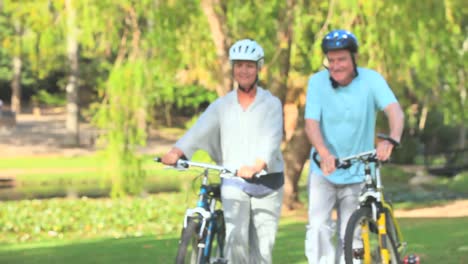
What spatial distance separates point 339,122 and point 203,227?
3.54 ft

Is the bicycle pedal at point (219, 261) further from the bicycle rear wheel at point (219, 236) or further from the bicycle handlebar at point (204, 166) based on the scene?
the bicycle handlebar at point (204, 166)

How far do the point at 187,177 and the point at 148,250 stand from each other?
67.6 feet

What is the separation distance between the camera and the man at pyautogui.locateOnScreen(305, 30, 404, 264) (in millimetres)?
6551

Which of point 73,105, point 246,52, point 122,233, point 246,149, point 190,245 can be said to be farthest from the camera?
point 73,105

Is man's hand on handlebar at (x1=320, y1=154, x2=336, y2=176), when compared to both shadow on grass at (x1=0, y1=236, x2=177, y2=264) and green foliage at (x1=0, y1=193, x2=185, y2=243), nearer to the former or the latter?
shadow on grass at (x1=0, y1=236, x2=177, y2=264)

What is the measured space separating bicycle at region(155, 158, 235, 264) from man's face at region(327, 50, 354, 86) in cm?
89

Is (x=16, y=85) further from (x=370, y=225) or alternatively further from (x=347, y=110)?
(x=370, y=225)

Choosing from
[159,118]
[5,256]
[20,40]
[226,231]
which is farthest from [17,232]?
[159,118]

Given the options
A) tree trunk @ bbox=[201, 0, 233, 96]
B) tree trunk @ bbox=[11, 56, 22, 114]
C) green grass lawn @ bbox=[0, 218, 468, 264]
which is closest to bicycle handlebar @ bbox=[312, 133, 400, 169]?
green grass lawn @ bbox=[0, 218, 468, 264]

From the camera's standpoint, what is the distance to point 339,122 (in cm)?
662

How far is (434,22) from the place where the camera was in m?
18.0

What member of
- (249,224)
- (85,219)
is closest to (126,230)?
(85,219)

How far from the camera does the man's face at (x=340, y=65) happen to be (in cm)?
655

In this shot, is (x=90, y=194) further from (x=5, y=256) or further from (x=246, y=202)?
(x=246, y=202)
